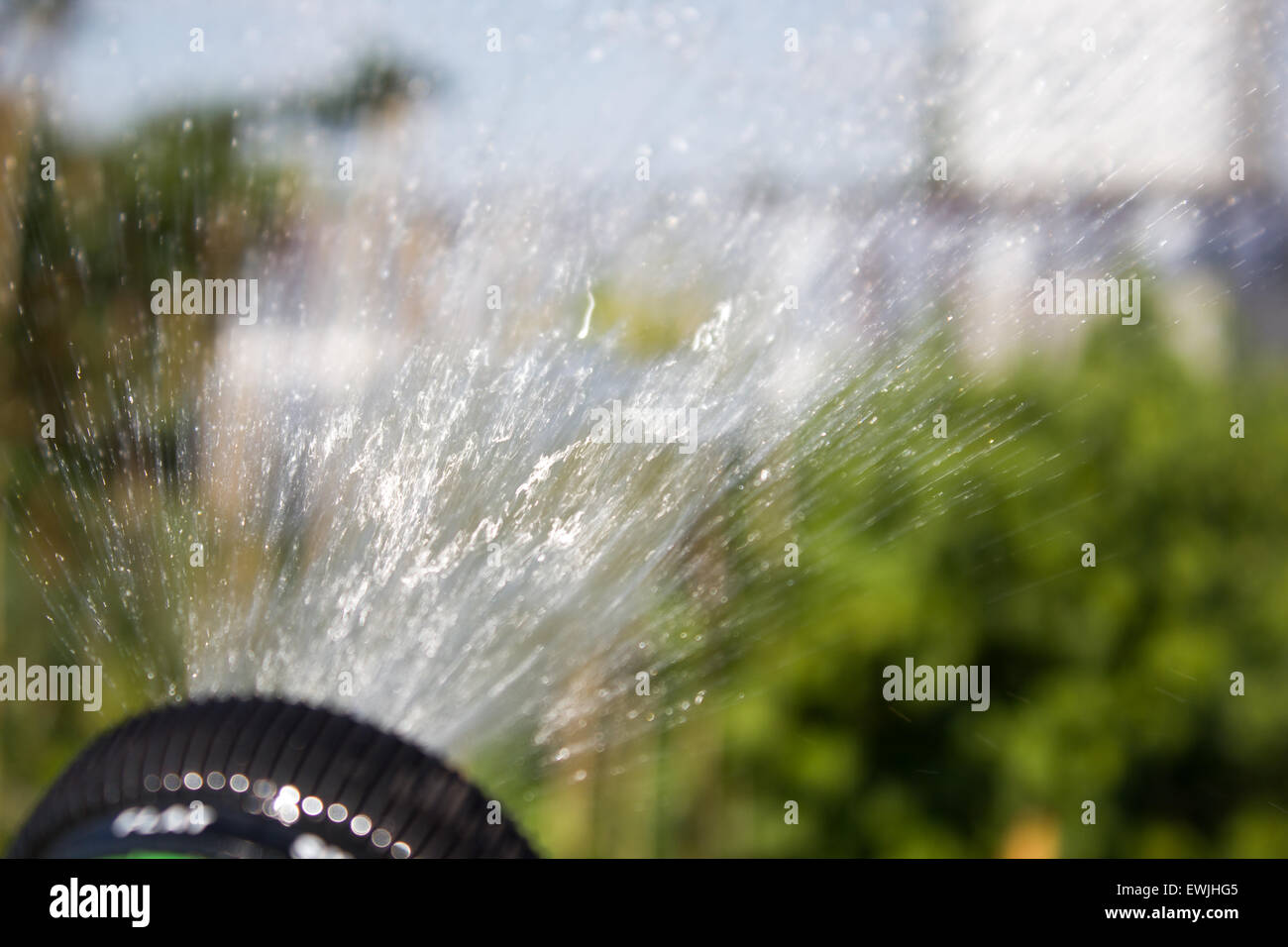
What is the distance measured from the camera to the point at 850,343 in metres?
2.11

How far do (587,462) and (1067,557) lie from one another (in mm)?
1626

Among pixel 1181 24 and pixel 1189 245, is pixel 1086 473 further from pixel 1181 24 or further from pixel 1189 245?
pixel 1181 24

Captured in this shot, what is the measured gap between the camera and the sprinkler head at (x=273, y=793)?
2.84 ft

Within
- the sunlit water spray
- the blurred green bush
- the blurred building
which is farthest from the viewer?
the blurred green bush

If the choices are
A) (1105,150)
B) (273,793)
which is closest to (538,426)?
(273,793)

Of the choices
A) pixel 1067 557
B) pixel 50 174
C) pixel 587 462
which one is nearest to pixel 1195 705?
pixel 1067 557

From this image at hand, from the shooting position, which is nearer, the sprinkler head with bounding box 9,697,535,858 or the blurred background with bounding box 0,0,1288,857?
the sprinkler head with bounding box 9,697,535,858

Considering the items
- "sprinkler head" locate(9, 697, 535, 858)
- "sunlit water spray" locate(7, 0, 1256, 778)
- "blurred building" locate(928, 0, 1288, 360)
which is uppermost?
"blurred building" locate(928, 0, 1288, 360)

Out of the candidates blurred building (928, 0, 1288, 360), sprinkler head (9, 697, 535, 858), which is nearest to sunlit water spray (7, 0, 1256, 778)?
blurred building (928, 0, 1288, 360)

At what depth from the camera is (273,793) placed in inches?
34.3

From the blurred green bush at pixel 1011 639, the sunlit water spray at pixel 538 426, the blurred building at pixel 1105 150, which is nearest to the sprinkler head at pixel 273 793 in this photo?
the sunlit water spray at pixel 538 426

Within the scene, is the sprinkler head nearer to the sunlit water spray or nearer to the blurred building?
the sunlit water spray

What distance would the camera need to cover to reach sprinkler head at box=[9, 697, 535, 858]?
34.1 inches

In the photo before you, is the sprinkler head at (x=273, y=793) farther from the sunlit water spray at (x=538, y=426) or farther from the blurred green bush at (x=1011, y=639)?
the blurred green bush at (x=1011, y=639)
